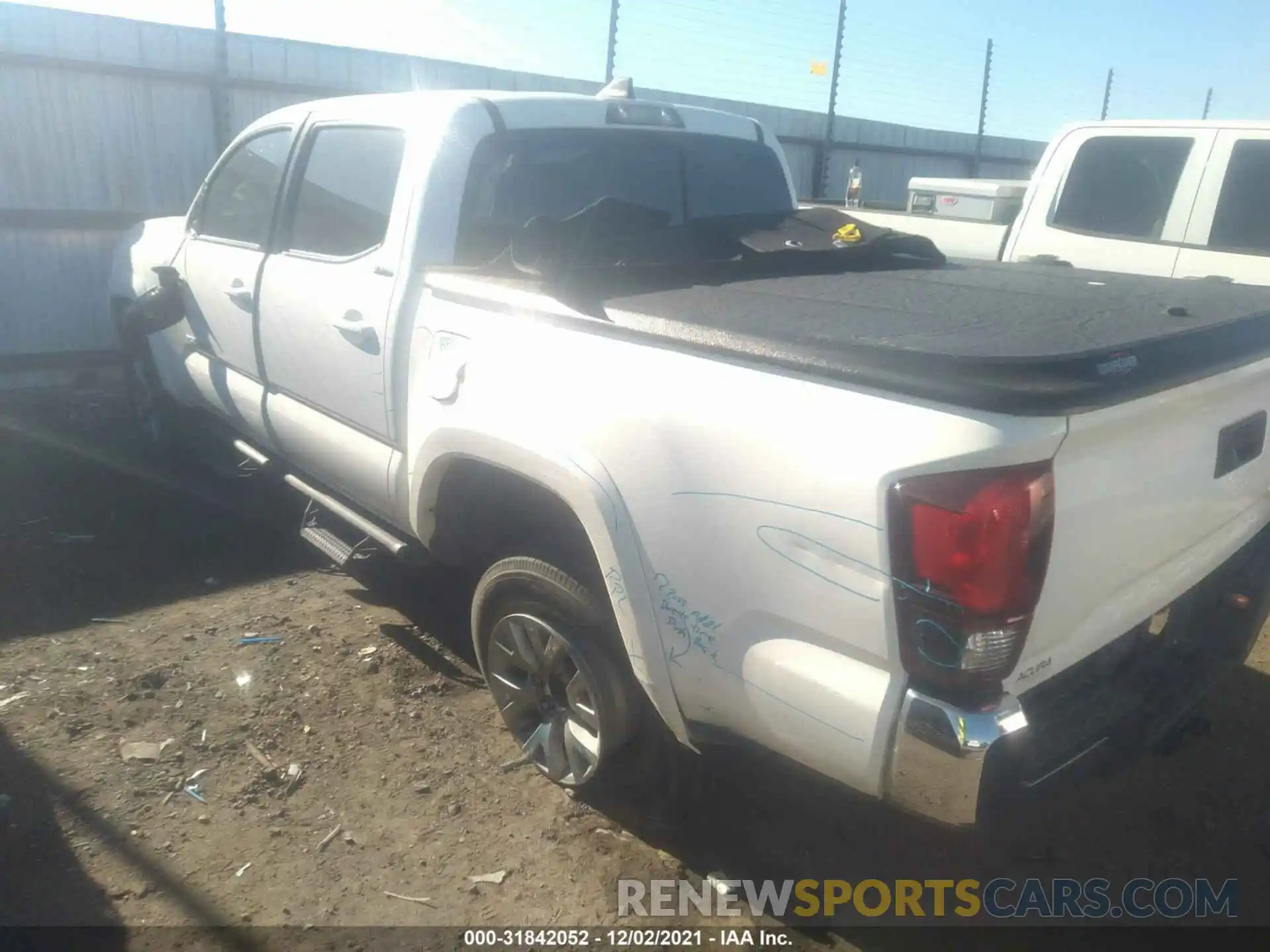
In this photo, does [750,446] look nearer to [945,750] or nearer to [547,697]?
[945,750]

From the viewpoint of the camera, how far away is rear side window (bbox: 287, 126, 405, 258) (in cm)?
326

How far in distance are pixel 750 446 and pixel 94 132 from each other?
7.82 m

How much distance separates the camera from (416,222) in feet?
9.90

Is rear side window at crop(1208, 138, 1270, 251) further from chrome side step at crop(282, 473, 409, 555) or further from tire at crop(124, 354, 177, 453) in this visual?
tire at crop(124, 354, 177, 453)

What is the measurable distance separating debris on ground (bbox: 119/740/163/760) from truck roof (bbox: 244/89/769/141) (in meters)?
2.25

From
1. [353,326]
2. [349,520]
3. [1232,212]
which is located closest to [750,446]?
[353,326]

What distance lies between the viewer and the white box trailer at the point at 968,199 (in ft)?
23.9

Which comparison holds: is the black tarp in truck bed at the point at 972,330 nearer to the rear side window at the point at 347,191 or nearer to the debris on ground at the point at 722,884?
the rear side window at the point at 347,191

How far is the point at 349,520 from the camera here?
3613mm

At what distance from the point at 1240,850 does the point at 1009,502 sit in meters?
1.91

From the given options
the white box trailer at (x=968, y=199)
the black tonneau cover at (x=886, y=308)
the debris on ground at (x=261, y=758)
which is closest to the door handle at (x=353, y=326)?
the black tonneau cover at (x=886, y=308)

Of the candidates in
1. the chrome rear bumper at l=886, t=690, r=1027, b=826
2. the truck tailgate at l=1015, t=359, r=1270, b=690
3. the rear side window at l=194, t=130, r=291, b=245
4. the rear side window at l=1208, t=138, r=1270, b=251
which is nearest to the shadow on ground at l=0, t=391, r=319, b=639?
the rear side window at l=194, t=130, r=291, b=245

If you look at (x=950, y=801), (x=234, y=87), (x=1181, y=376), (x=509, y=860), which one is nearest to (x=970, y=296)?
(x=1181, y=376)

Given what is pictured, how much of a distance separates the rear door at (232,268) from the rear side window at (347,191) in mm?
265
